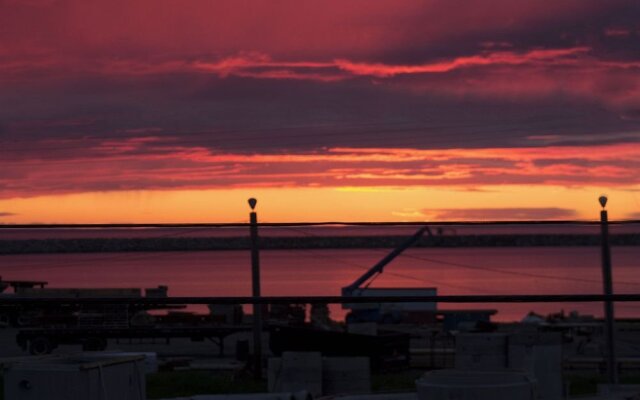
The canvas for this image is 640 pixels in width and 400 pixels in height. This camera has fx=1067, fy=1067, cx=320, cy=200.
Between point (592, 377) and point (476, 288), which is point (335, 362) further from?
point (476, 288)

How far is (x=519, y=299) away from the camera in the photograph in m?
4.80

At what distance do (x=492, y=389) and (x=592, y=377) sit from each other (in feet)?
45.2

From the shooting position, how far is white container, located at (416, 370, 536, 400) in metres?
5.14

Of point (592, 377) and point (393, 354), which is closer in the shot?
point (592, 377)

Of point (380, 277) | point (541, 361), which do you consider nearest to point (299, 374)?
point (541, 361)

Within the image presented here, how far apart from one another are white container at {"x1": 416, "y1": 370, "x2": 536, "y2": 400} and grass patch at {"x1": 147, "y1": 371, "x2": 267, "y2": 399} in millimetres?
10464

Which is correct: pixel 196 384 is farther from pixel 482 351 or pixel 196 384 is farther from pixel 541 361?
pixel 541 361

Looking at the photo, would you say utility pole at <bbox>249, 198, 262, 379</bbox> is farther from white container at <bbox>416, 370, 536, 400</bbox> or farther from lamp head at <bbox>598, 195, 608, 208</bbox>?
white container at <bbox>416, 370, 536, 400</bbox>

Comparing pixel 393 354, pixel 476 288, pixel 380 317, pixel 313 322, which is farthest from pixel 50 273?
pixel 393 354

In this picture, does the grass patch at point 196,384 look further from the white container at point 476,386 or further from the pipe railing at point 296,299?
the pipe railing at point 296,299

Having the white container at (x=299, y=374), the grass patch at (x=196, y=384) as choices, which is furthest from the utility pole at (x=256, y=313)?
the white container at (x=299, y=374)

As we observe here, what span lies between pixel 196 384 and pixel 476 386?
12.2 meters

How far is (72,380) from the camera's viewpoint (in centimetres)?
574

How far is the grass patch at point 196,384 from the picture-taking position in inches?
632
